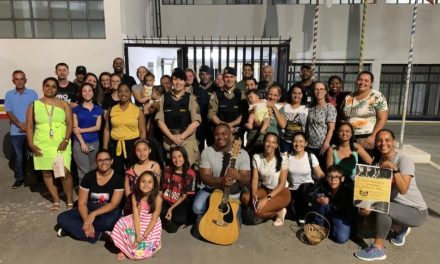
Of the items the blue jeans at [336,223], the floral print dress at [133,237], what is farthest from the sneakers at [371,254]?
the floral print dress at [133,237]

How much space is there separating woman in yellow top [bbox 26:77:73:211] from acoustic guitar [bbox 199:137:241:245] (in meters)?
1.89

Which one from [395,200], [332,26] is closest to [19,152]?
[395,200]

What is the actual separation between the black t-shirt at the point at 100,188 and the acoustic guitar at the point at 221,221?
939 mm

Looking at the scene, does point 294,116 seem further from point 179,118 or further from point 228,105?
point 179,118

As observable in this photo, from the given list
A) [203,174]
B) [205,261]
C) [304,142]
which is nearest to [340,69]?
[304,142]

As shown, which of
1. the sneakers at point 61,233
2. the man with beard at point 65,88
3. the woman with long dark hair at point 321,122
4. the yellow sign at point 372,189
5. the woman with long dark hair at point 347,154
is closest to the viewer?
the yellow sign at point 372,189

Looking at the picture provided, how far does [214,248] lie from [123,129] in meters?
1.74

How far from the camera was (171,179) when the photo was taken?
3.74 metres

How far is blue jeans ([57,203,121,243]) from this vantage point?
3.44 m

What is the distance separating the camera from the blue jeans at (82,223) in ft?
11.3

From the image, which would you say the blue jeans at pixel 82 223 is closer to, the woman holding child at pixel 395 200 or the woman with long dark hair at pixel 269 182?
the woman with long dark hair at pixel 269 182

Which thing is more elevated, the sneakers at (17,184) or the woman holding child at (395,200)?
the woman holding child at (395,200)

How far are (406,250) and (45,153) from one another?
4.04 m

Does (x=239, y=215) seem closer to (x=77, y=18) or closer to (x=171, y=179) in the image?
(x=171, y=179)
